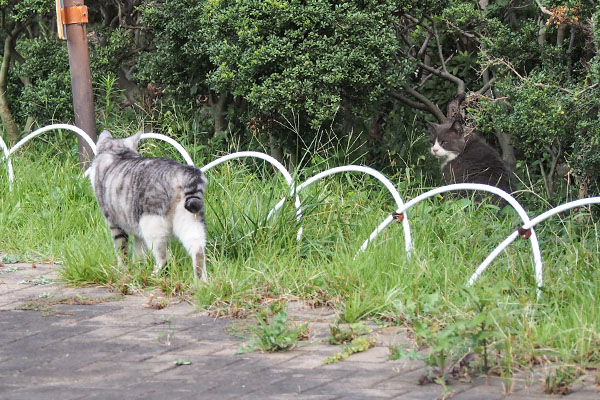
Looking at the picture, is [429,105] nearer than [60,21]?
No

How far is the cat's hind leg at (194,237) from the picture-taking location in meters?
5.38

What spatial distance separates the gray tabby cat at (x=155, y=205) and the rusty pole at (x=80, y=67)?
194 centimetres

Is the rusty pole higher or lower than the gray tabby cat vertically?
higher

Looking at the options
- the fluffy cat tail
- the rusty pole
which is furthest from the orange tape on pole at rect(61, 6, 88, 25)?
the fluffy cat tail

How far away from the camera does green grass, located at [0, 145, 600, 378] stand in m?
4.42

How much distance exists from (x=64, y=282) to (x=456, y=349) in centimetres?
291

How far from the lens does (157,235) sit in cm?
549

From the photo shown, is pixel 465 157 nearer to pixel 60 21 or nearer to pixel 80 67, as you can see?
pixel 80 67

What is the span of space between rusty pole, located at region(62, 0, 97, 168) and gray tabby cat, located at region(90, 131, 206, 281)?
194cm

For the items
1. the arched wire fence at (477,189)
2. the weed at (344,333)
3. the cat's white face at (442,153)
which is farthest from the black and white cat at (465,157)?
the weed at (344,333)

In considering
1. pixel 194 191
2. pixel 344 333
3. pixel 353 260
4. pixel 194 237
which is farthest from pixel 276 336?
pixel 194 191

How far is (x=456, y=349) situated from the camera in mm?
4109

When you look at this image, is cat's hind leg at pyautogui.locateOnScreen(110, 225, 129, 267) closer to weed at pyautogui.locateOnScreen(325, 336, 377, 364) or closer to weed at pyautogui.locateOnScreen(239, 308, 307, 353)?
weed at pyautogui.locateOnScreen(239, 308, 307, 353)

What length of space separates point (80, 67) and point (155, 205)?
112 inches
